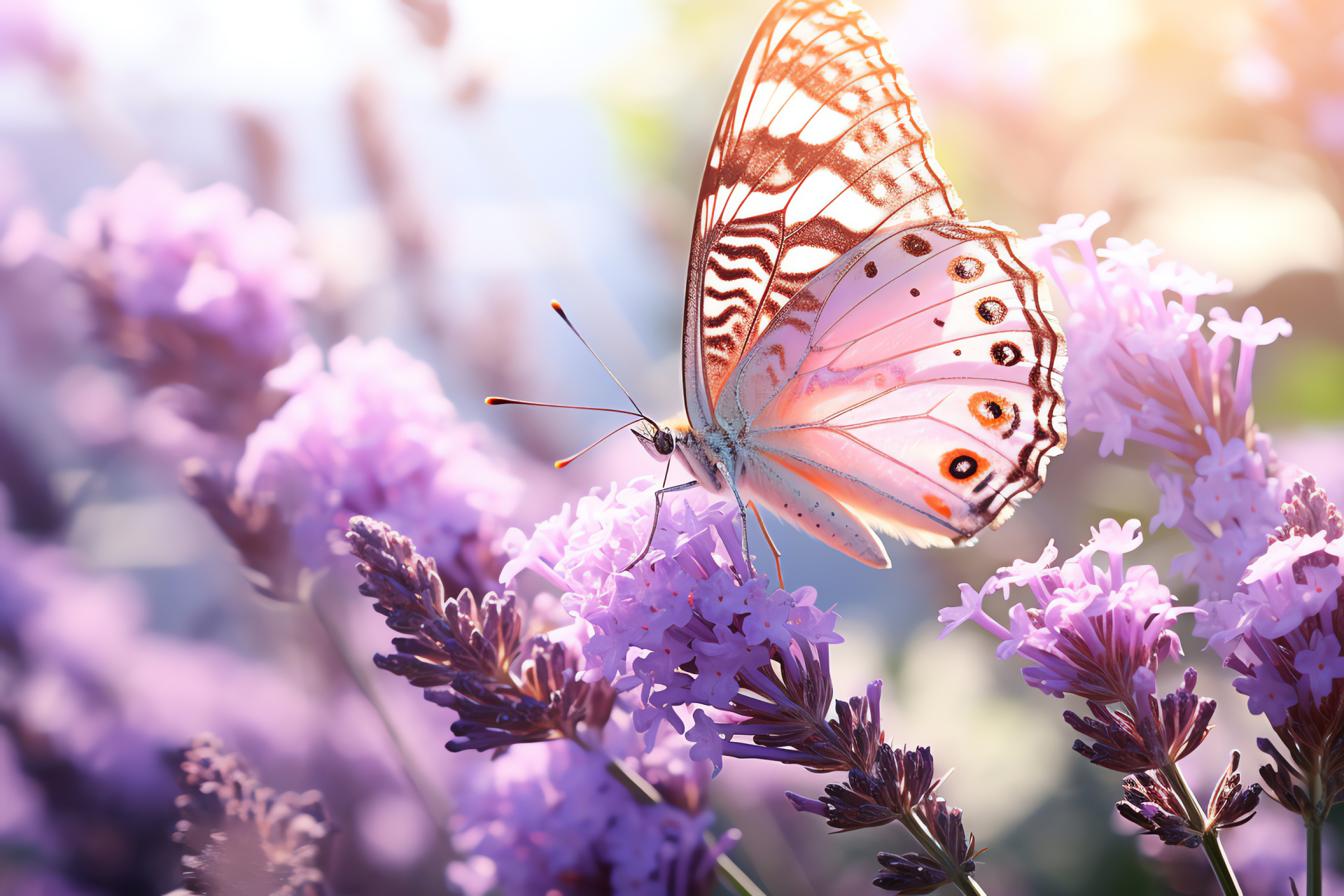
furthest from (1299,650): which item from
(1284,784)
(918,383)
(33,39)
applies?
(33,39)

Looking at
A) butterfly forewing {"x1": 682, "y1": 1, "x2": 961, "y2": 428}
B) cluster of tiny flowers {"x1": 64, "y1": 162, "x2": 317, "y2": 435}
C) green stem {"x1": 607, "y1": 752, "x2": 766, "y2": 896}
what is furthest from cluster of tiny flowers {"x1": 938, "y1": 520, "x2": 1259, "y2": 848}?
cluster of tiny flowers {"x1": 64, "y1": 162, "x2": 317, "y2": 435}

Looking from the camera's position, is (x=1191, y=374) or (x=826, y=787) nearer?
(x=826, y=787)

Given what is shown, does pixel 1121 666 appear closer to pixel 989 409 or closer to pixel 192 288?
pixel 989 409

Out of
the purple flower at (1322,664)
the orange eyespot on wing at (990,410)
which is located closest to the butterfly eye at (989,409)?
the orange eyespot on wing at (990,410)

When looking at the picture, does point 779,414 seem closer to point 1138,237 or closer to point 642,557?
point 642,557

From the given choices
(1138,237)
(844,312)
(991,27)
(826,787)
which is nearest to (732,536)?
(826,787)

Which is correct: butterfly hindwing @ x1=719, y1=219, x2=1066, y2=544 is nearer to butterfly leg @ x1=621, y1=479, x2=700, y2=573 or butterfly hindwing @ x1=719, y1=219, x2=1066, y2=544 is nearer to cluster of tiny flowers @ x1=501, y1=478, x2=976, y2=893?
butterfly leg @ x1=621, y1=479, x2=700, y2=573

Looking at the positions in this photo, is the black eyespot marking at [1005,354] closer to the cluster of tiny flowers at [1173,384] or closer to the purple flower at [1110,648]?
the cluster of tiny flowers at [1173,384]
